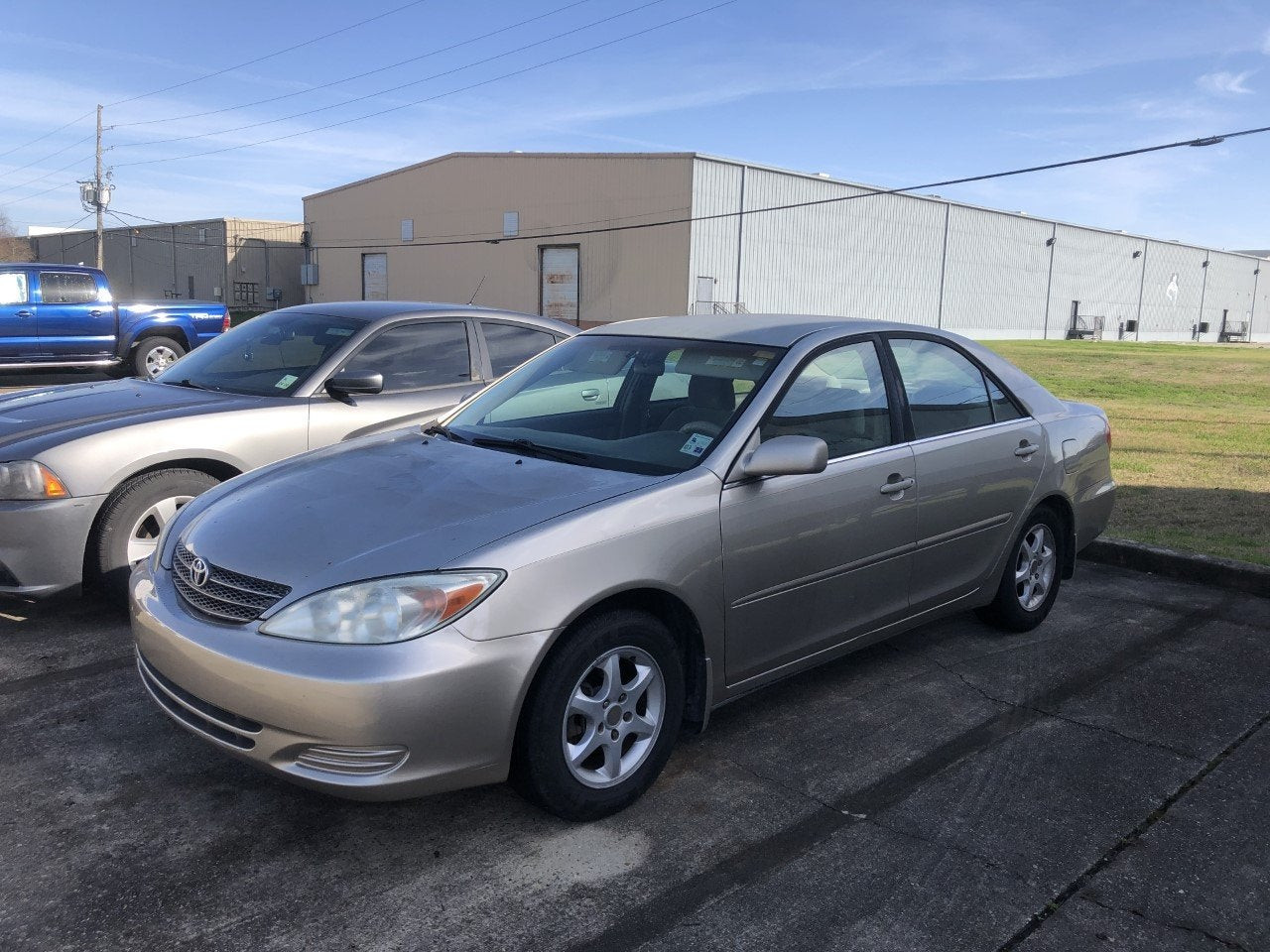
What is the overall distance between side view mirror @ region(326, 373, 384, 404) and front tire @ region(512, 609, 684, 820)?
278cm

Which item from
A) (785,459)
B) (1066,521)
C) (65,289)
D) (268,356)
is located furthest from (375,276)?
(785,459)

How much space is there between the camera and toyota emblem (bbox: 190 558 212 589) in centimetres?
314

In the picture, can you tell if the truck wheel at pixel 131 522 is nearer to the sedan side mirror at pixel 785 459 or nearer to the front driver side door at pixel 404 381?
the front driver side door at pixel 404 381

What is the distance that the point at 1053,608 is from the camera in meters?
5.66

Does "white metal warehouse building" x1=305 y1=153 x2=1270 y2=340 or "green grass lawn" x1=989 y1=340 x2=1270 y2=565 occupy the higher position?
"white metal warehouse building" x1=305 y1=153 x2=1270 y2=340

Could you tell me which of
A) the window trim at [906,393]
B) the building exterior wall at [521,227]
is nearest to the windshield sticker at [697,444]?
the window trim at [906,393]

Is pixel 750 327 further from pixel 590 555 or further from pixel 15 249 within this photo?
pixel 15 249

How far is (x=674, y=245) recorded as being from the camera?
3400 cm

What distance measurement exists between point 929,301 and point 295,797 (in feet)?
147

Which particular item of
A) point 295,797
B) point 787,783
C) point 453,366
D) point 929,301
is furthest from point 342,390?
point 929,301

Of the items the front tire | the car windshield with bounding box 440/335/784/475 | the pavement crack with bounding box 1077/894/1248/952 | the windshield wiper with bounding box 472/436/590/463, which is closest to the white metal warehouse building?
the car windshield with bounding box 440/335/784/475

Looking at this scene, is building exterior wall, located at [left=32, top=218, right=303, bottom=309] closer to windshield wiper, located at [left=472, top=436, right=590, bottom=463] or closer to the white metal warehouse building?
the white metal warehouse building

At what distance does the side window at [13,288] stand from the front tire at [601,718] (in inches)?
591

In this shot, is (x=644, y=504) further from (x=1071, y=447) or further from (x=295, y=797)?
(x=1071, y=447)
